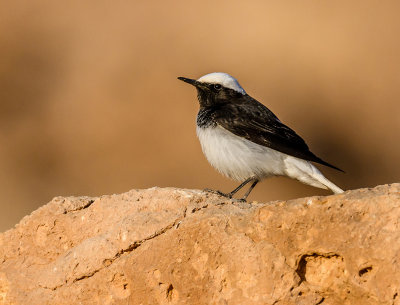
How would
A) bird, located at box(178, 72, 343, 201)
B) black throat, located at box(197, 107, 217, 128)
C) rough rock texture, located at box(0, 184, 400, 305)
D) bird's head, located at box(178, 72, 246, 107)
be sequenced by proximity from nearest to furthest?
rough rock texture, located at box(0, 184, 400, 305), bird, located at box(178, 72, 343, 201), black throat, located at box(197, 107, 217, 128), bird's head, located at box(178, 72, 246, 107)

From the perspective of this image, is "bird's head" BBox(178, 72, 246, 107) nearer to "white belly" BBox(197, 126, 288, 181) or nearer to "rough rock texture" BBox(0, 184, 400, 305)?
"white belly" BBox(197, 126, 288, 181)

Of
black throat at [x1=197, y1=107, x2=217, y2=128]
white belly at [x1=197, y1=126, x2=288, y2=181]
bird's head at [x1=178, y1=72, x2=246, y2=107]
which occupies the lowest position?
white belly at [x1=197, y1=126, x2=288, y2=181]

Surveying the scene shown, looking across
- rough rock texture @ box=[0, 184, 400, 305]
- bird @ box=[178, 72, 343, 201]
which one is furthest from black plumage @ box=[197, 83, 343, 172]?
rough rock texture @ box=[0, 184, 400, 305]

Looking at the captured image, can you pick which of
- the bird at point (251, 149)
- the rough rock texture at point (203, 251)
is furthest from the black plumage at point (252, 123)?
the rough rock texture at point (203, 251)

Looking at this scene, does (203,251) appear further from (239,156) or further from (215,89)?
(215,89)

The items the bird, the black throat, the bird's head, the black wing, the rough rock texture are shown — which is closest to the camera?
the rough rock texture

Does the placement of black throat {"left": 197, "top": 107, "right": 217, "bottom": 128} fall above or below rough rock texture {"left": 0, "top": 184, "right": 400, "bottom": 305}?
above

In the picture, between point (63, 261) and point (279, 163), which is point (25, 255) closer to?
point (63, 261)

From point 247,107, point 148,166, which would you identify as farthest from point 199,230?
point 148,166
